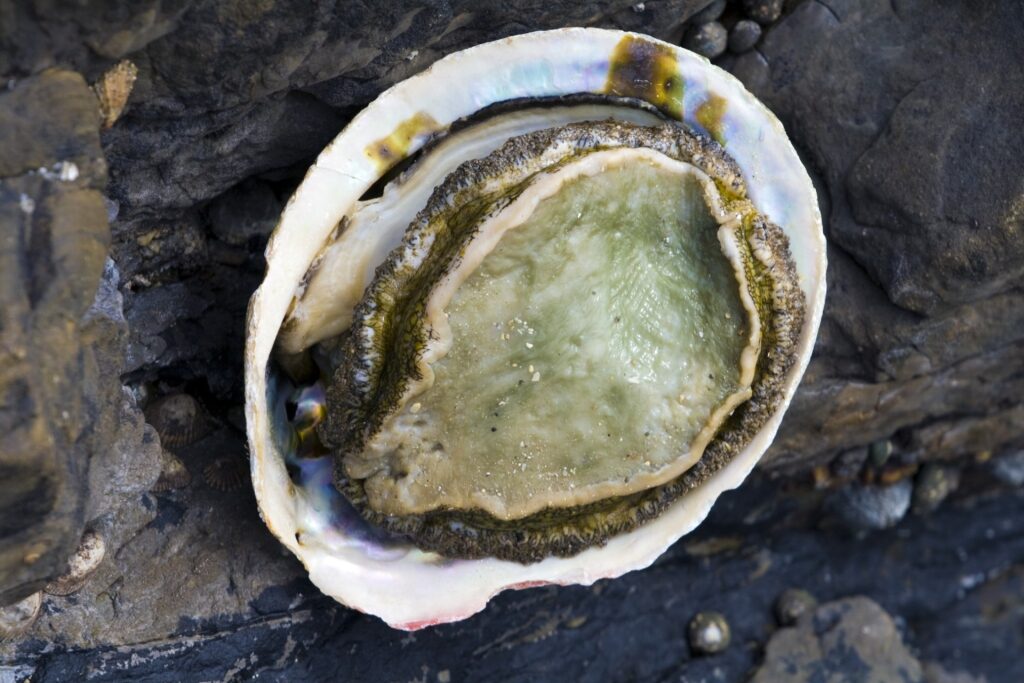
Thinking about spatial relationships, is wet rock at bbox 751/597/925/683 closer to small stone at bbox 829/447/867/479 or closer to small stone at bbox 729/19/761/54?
small stone at bbox 829/447/867/479

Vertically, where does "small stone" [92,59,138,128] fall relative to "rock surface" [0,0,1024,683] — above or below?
above

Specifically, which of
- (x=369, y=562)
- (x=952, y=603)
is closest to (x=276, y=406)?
(x=369, y=562)

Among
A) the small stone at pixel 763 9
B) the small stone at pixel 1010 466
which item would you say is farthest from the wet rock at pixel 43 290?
the small stone at pixel 1010 466

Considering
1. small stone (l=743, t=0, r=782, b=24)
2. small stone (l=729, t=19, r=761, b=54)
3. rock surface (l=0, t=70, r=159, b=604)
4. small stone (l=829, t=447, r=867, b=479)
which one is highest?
rock surface (l=0, t=70, r=159, b=604)

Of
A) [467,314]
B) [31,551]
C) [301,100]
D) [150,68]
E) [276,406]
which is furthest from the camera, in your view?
[276,406]

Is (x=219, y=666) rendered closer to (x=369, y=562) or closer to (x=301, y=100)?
(x=369, y=562)

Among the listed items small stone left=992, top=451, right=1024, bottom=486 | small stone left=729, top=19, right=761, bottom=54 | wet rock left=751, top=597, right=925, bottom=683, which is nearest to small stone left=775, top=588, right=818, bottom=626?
wet rock left=751, top=597, right=925, bottom=683
